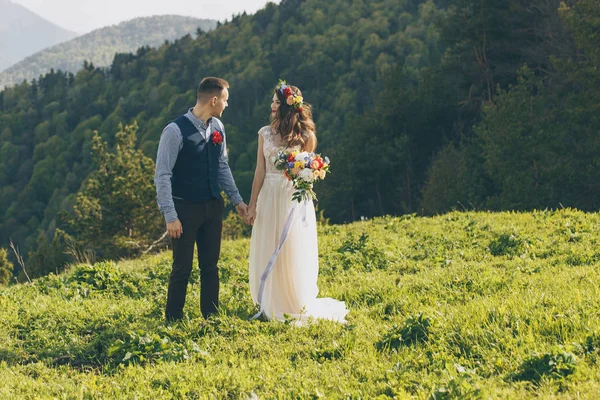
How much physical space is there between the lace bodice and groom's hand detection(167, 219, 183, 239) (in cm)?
150

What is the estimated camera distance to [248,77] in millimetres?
109688

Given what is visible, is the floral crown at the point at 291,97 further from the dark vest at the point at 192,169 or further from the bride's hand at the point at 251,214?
the bride's hand at the point at 251,214

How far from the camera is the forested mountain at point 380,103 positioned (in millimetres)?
33688

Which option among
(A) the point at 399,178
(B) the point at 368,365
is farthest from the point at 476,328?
(A) the point at 399,178

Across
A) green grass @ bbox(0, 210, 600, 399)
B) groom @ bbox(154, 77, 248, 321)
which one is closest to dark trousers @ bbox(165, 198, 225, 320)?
groom @ bbox(154, 77, 248, 321)

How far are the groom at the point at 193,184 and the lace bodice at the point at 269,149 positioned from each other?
0.59m

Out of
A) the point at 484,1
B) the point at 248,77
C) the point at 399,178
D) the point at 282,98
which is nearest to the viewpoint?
the point at 282,98

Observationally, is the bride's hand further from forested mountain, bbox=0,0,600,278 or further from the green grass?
forested mountain, bbox=0,0,600,278

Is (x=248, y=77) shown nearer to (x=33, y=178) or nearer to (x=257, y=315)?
(x=33, y=178)

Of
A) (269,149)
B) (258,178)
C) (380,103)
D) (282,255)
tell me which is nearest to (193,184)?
(258,178)

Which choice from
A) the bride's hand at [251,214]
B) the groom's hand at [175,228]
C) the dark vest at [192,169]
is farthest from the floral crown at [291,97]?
the groom's hand at [175,228]

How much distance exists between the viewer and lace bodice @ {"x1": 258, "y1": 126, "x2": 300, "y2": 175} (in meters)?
7.84

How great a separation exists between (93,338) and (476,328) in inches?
184

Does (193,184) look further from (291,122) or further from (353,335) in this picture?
(353,335)
